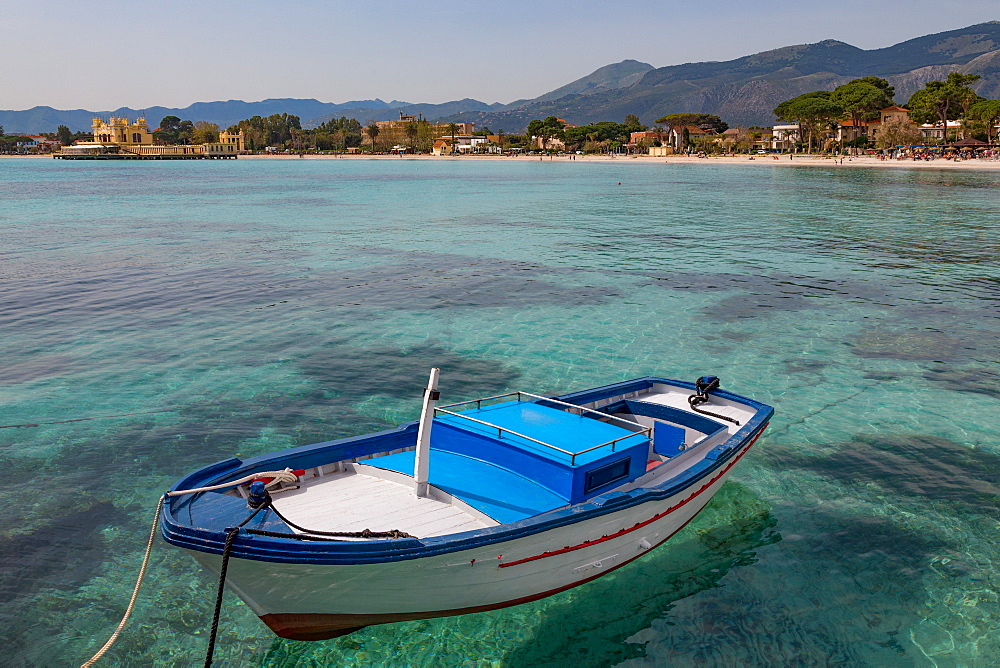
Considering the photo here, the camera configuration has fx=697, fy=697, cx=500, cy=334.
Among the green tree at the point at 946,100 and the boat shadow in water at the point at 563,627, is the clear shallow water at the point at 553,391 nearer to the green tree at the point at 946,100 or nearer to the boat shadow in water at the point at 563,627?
the boat shadow in water at the point at 563,627

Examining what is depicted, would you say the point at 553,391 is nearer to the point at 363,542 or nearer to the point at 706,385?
the point at 706,385

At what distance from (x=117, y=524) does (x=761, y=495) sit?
10.9 meters

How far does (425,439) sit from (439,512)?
0.97 m

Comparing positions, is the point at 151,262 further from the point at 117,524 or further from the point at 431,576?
the point at 431,576

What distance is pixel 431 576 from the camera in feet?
26.2

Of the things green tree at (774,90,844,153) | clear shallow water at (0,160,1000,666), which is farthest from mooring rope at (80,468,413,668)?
green tree at (774,90,844,153)

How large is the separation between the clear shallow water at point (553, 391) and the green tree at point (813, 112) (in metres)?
155

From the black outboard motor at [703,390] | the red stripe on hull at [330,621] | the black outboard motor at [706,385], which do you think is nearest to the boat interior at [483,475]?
the red stripe on hull at [330,621]

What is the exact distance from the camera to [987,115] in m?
139

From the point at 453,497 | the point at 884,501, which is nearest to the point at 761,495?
the point at 884,501

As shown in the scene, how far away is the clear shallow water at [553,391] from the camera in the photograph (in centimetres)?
908

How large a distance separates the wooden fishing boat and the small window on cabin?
23 mm

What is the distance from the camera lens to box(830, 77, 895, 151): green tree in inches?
6816

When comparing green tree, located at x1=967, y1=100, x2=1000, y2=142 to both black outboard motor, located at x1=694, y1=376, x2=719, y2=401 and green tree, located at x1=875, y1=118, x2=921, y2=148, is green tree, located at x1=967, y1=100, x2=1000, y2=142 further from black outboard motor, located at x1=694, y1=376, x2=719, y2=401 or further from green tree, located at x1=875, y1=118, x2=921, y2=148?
black outboard motor, located at x1=694, y1=376, x2=719, y2=401
